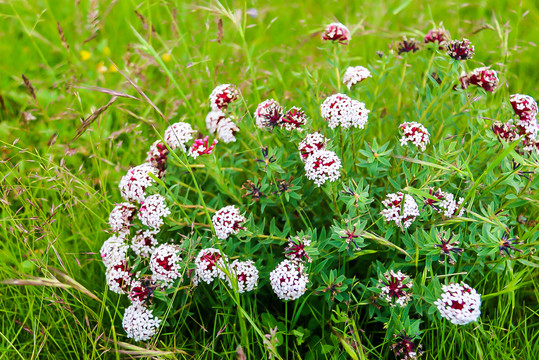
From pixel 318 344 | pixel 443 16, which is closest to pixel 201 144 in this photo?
pixel 318 344

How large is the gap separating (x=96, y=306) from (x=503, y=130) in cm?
259

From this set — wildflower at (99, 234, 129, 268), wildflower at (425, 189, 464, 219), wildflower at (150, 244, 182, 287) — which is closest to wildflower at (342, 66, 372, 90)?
wildflower at (425, 189, 464, 219)

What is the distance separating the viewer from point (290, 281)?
213 centimetres

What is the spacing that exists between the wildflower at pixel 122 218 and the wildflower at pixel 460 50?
6.72 feet

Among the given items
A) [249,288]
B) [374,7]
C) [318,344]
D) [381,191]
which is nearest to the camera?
[249,288]

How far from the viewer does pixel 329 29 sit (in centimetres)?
274

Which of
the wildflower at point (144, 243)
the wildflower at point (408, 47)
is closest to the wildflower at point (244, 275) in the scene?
the wildflower at point (144, 243)

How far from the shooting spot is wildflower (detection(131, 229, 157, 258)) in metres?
2.48

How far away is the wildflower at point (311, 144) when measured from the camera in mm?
2379

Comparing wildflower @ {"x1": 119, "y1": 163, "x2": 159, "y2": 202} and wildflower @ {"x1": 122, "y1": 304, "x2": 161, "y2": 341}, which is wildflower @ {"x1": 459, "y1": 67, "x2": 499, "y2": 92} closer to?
wildflower @ {"x1": 119, "y1": 163, "x2": 159, "y2": 202}

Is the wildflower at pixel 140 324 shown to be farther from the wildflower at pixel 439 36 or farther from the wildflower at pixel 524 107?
the wildflower at pixel 439 36

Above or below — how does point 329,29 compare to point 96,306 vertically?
above

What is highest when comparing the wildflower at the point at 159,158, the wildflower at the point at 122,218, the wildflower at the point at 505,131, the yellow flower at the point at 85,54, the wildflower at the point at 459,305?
the yellow flower at the point at 85,54

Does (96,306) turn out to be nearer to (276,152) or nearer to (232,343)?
(232,343)
